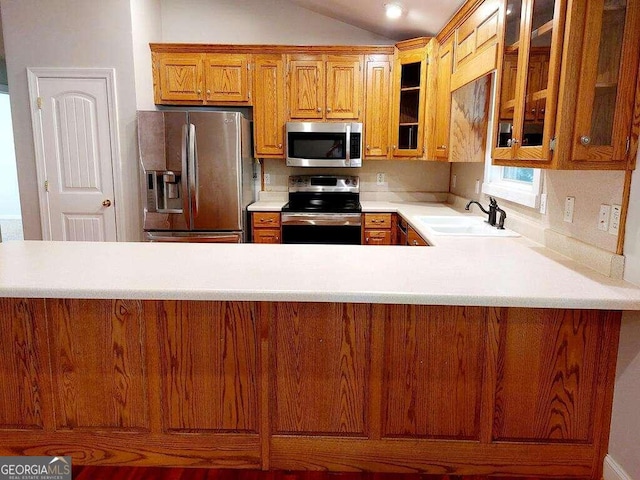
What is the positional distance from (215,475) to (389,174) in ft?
11.0

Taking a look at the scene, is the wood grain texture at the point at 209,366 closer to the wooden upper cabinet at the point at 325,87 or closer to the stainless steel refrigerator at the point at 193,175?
the stainless steel refrigerator at the point at 193,175

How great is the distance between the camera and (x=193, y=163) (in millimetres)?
3531

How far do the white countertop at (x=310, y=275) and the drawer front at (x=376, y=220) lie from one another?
1724 millimetres

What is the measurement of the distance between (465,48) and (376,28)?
61.6 inches

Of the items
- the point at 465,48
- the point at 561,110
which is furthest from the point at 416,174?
the point at 561,110

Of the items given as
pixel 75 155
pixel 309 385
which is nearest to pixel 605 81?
pixel 309 385

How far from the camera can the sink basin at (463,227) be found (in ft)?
8.49

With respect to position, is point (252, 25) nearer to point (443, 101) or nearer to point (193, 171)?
point (193, 171)

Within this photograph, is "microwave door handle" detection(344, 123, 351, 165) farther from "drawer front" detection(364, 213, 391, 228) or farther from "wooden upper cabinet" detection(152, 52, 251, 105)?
"wooden upper cabinet" detection(152, 52, 251, 105)

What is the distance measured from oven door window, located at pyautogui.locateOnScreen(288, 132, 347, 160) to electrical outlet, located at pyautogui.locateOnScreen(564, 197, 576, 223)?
2.18 m

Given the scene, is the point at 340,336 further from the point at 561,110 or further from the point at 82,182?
the point at 82,182

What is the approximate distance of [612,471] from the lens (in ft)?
5.41

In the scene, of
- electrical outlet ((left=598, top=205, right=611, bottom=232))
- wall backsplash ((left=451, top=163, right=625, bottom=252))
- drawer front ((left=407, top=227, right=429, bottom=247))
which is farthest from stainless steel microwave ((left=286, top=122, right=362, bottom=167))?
electrical outlet ((left=598, top=205, right=611, bottom=232))

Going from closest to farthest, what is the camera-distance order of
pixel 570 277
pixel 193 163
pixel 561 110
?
1. pixel 561 110
2. pixel 570 277
3. pixel 193 163
